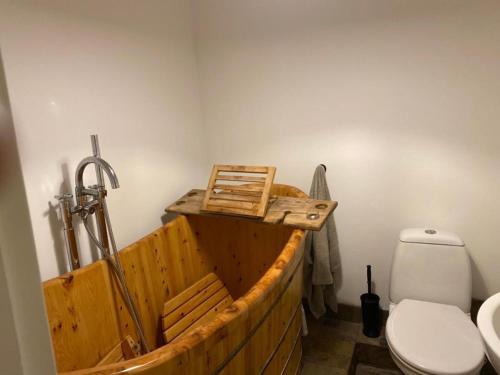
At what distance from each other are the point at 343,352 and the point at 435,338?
2.20ft

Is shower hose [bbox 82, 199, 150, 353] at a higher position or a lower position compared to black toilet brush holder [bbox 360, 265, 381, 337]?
higher

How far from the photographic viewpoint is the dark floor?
203cm

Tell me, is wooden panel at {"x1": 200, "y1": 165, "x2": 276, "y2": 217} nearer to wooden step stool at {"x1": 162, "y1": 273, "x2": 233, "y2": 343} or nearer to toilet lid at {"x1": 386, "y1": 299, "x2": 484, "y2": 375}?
wooden step stool at {"x1": 162, "y1": 273, "x2": 233, "y2": 343}


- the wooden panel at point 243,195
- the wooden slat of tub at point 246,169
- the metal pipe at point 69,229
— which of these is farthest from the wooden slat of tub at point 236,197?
the metal pipe at point 69,229

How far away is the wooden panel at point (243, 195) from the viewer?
191 cm

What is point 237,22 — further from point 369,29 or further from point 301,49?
point 369,29

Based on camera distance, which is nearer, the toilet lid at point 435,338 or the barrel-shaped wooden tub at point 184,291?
the barrel-shaped wooden tub at point 184,291

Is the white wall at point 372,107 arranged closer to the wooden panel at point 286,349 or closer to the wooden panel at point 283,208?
the wooden panel at point 283,208

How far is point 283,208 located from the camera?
198 centimetres

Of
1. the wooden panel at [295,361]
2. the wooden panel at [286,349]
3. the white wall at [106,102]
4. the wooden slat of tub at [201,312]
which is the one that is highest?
the white wall at [106,102]

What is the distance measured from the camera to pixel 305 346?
2.25 metres

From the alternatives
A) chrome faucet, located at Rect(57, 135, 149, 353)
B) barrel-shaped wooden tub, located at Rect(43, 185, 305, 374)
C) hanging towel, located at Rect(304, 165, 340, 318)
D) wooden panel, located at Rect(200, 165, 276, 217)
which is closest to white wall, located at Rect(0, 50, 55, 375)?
barrel-shaped wooden tub, located at Rect(43, 185, 305, 374)

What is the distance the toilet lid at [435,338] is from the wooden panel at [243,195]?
904 mm

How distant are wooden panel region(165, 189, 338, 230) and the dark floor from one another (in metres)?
0.92
